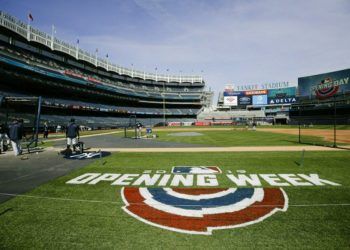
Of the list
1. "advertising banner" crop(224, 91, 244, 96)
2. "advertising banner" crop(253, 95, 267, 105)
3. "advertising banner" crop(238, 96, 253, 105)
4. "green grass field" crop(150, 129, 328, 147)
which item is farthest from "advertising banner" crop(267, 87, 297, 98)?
"green grass field" crop(150, 129, 328, 147)

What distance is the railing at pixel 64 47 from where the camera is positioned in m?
46.9

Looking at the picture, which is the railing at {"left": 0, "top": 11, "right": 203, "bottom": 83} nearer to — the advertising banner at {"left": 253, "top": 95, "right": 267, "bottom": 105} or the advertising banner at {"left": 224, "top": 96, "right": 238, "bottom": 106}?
the advertising banner at {"left": 224, "top": 96, "right": 238, "bottom": 106}

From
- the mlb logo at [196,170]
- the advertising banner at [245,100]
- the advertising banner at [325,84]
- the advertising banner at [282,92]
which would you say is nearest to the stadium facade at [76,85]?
the mlb logo at [196,170]

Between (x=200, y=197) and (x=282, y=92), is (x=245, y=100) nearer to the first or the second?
(x=282, y=92)

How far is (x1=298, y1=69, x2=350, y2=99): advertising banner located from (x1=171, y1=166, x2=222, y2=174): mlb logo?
6838 centimetres

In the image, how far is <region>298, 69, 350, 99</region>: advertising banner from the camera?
209ft

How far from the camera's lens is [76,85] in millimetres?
64438

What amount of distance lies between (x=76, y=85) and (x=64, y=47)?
11.3 metres

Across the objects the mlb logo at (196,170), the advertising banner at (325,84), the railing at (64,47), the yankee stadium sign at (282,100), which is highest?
the railing at (64,47)

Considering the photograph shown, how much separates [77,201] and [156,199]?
215 cm

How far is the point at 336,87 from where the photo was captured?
2559 inches

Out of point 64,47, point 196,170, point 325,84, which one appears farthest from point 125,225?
point 325,84

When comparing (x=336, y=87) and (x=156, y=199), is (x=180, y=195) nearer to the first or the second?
(x=156, y=199)

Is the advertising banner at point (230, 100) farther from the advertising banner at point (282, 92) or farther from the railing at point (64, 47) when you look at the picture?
the railing at point (64, 47)
